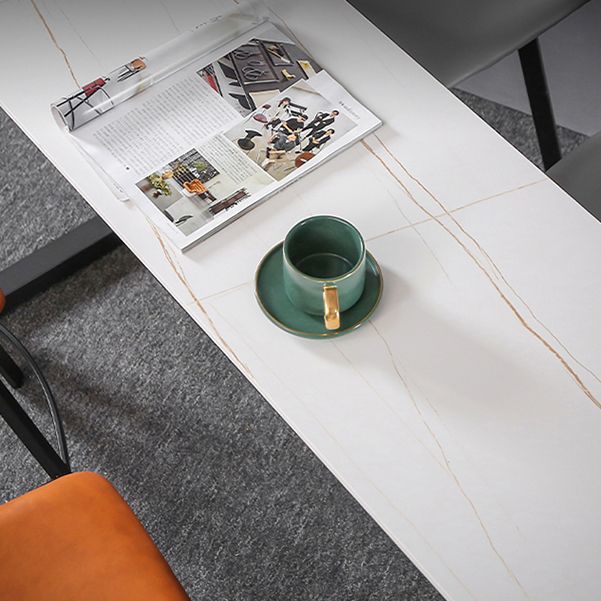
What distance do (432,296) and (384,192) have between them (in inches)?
6.1

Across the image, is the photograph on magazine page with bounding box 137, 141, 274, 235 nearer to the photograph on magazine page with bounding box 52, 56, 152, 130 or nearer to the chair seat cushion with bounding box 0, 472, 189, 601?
the photograph on magazine page with bounding box 52, 56, 152, 130

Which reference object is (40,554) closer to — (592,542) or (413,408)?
(413,408)

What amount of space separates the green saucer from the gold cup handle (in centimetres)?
3

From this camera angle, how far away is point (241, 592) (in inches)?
56.5

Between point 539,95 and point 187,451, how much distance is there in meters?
0.99

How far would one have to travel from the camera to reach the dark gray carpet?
1451 mm

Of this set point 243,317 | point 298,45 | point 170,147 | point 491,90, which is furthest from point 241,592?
point 491,90

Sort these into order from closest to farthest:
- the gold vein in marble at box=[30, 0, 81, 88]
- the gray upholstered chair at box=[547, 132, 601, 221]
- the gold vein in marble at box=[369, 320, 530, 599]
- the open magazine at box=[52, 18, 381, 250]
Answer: the gold vein in marble at box=[369, 320, 530, 599] → the open magazine at box=[52, 18, 381, 250] → the gold vein in marble at box=[30, 0, 81, 88] → the gray upholstered chair at box=[547, 132, 601, 221]

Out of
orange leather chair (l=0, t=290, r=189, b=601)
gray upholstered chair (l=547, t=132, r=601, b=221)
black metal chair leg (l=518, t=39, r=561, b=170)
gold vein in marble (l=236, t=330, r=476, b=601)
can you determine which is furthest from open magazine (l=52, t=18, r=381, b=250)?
black metal chair leg (l=518, t=39, r=561, b=170)

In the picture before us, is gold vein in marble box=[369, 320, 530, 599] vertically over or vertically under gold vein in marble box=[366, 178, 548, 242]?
under

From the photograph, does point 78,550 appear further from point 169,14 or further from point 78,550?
point 169,14

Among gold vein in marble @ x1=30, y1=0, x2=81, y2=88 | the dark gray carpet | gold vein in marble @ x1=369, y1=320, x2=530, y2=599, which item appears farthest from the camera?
the dark gray carpet

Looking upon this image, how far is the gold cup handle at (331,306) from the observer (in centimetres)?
85

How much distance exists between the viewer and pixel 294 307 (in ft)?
3.04
